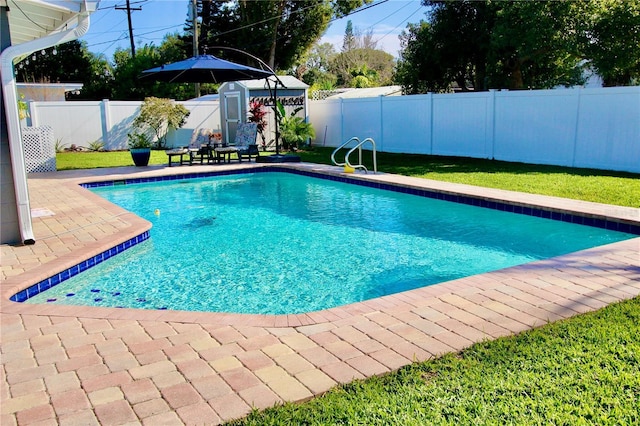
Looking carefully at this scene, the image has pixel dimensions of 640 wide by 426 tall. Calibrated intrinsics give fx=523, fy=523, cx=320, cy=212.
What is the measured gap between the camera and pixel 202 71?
1412 centimetres

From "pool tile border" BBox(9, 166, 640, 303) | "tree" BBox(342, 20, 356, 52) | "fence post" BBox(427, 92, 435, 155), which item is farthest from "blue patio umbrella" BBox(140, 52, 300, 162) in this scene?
Result: "tree" BBox(342, 20, 356, 52)

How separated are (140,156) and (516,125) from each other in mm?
9930

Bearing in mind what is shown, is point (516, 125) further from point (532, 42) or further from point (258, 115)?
point (258, 115)

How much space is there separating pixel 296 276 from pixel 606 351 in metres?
3.44

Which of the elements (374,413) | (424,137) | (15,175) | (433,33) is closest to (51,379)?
(374,413)

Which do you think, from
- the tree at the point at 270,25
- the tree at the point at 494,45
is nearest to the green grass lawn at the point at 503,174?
the tree at the point at 494,45

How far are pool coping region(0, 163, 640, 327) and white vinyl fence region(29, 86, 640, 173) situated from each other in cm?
385

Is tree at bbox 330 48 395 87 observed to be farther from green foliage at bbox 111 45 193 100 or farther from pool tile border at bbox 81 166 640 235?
pool tile border at bbox 81 166 640 235

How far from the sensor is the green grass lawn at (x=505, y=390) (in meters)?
2.53

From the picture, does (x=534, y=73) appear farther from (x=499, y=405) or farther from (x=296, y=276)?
(x=499, y=405)

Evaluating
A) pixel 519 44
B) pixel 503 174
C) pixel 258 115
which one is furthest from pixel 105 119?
pixel 519 44

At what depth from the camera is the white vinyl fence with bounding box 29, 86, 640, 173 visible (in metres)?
11.4

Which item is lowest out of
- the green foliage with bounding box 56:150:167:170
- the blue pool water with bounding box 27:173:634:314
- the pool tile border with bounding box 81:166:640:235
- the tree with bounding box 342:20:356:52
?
the blue pool water with bounding box 27:173:634:314

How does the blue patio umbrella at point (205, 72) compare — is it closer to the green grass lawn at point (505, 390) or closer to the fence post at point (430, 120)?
the fence post at point (430, 120)
